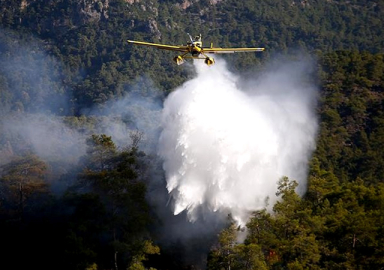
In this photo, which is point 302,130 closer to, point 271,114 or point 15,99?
point 271,114

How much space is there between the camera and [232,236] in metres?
49.1

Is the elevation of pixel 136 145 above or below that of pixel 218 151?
above

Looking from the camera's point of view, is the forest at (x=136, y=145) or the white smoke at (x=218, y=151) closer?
the forest at (x=136, y=145)

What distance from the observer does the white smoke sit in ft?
187

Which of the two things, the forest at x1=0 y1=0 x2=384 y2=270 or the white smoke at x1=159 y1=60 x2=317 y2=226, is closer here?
the forest at x1=0 y1=0 x2=384 y2=270

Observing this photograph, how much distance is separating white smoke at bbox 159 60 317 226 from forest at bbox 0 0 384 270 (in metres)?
1.95

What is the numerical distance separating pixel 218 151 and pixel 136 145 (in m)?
17.1

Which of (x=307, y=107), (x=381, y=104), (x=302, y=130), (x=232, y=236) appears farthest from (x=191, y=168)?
(x=381, y=104)

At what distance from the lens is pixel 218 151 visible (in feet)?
191

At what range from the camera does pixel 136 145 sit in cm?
7344

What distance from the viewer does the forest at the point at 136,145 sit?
51.2 m

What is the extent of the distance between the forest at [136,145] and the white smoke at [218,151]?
76.8 inches

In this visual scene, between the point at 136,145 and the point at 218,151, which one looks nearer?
the point at 218,151

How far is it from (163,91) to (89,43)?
144 ft
